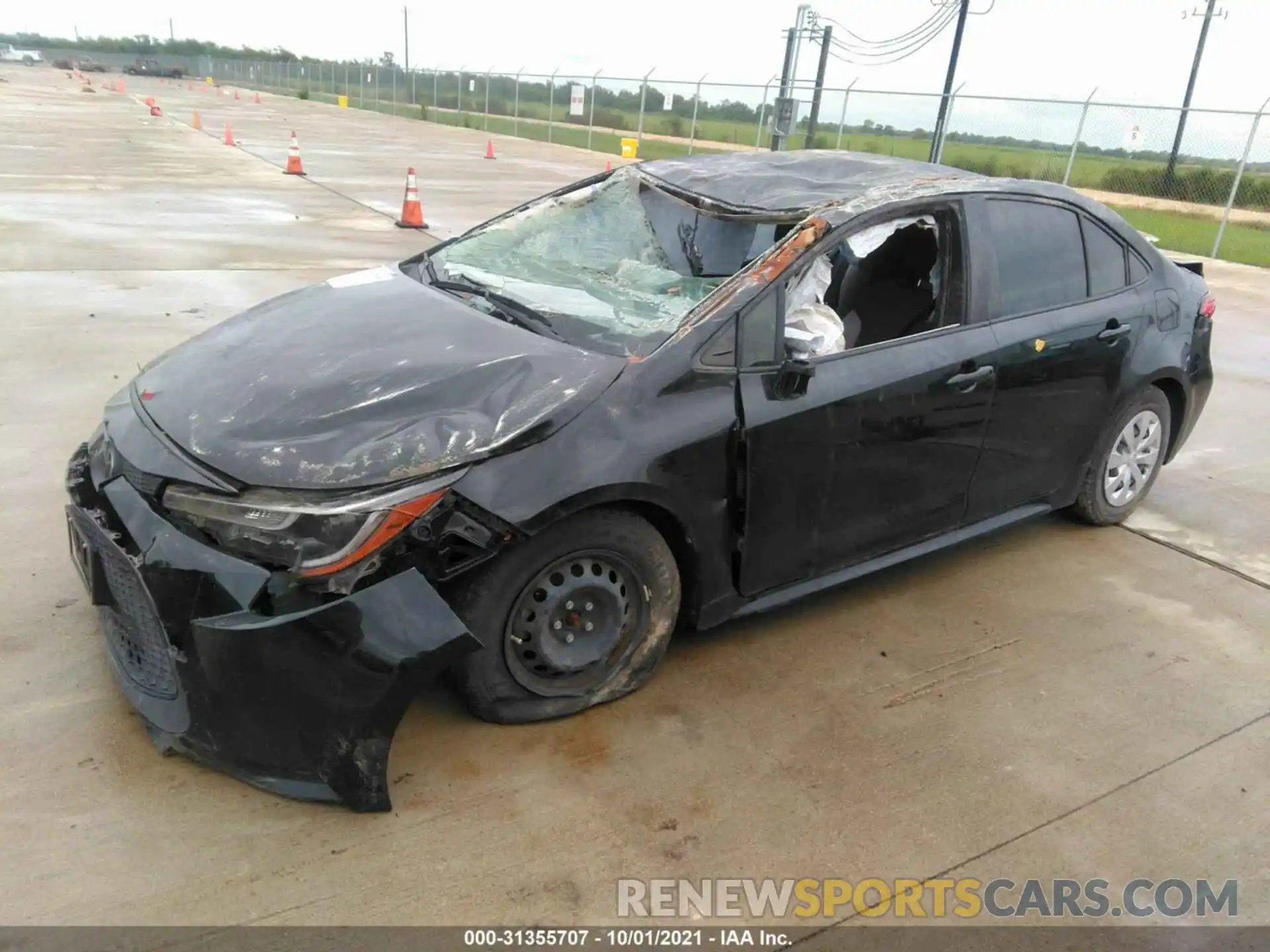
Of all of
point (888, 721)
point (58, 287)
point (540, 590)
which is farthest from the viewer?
point (58, 287)

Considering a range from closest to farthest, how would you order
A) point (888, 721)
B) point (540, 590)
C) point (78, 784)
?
1. point (78, 784)
2. point (540, 590)
3. point (888, 721)

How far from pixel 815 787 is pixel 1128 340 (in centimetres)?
257

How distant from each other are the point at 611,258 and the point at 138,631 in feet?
6.96

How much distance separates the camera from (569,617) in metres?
2.84

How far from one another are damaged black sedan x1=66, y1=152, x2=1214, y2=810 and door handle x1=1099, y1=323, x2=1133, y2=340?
10 millimetres

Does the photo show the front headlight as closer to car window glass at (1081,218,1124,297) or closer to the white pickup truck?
car window glass at (1081,218,1124,297)

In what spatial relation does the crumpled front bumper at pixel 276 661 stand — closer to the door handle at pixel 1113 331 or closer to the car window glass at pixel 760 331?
the car window glass at pixel 760 331

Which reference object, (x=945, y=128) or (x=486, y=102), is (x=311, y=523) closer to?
(x=945, y=128)

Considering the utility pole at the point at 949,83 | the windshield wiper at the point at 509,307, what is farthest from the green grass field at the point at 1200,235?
the windshield wiper at the point at 509,307

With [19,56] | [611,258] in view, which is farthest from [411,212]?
[19,56]

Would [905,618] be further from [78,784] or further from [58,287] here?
[58,287]

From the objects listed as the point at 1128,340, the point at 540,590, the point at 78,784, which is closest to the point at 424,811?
the point at 540,590

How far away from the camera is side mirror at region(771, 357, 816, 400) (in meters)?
3.01

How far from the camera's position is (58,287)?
7.78 metres
